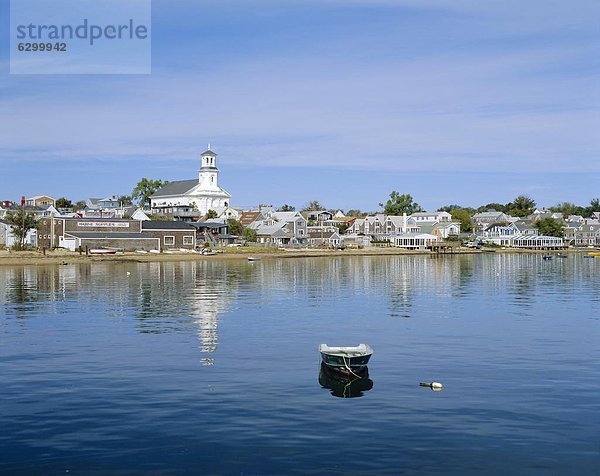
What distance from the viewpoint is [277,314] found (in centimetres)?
4566

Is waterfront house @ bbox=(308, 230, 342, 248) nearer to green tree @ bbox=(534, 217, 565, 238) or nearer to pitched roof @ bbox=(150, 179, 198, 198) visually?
pitched roof @ bbox=(150, 179, 198, 198)

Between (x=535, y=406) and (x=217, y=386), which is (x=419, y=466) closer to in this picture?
(x=535, y=406)

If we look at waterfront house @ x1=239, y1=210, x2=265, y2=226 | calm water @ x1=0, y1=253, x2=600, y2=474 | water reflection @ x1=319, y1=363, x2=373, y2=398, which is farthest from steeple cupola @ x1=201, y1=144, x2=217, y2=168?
water reflection @ x1=319, y1=363, x2=373, y2=398

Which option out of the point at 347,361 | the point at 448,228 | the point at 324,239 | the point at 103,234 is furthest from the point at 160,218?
the point at 347,361

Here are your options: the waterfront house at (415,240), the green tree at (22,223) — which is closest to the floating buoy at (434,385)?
the green tree at (22,223)

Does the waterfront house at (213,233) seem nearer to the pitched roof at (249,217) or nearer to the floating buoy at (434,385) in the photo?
the pitched roof at (249,217)

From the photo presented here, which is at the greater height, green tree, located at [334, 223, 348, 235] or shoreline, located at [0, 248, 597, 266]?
green tree, located at [334, 223, 348, 235]

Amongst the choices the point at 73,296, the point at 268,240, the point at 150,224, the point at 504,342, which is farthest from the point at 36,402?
the point at 268,240

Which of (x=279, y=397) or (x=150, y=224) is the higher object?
(x=150, y=224)

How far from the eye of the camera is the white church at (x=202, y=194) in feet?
613

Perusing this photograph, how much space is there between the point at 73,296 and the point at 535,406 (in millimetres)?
43504

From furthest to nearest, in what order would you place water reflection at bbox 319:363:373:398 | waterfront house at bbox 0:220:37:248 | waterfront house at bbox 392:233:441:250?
waterfront house at bbox 392:233:441:250 < waterfront house at bbox 0:220:37:248 < water reflection at bbox 319:363:373:398

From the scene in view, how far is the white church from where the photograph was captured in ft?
613

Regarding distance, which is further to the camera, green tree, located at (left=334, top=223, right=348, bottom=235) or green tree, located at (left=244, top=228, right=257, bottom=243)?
green tree, located at (left=334, top=223, right=348, bottom=235)
